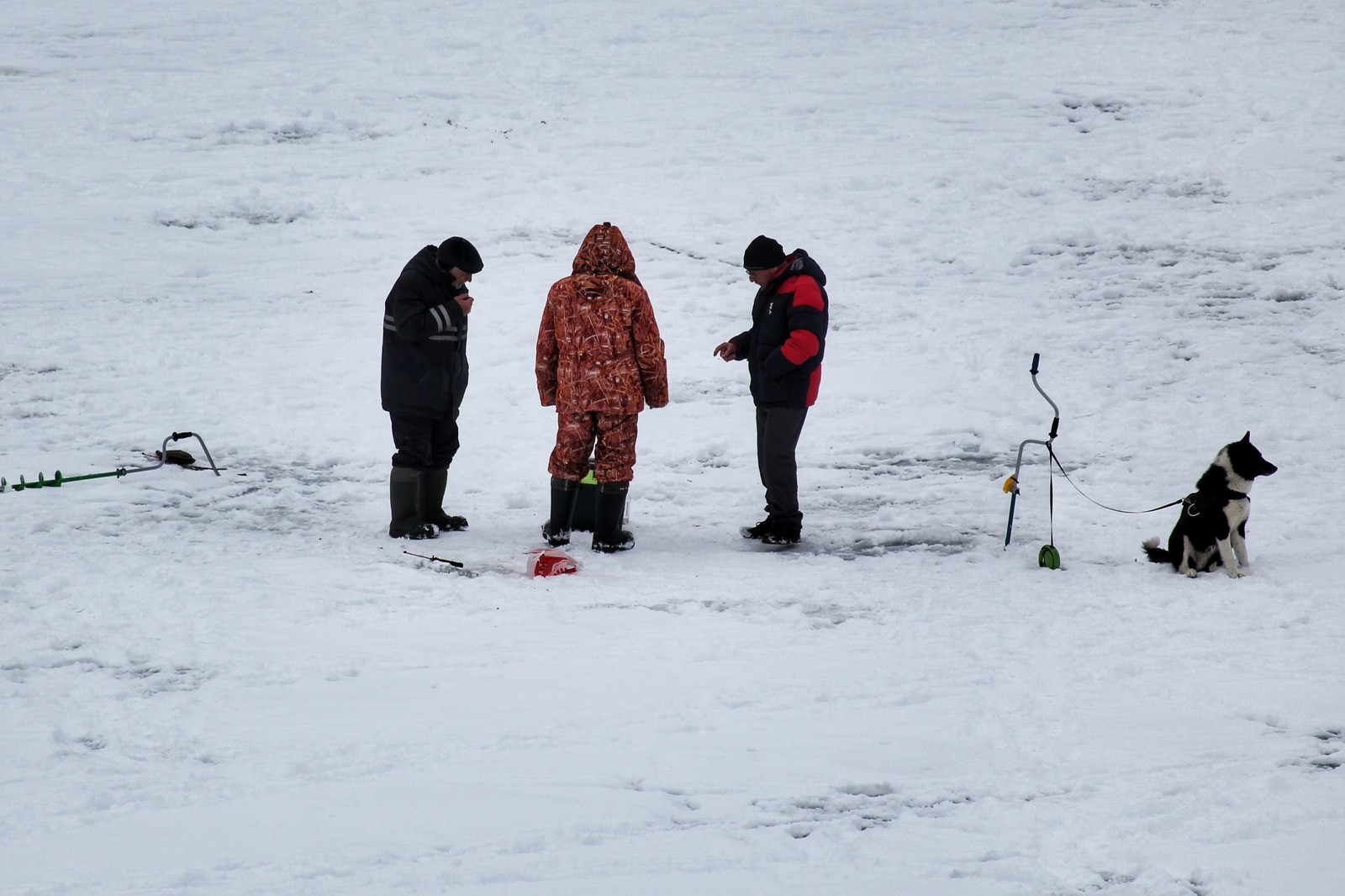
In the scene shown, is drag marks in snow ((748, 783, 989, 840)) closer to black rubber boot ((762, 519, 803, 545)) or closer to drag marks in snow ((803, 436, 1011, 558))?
drag marks in snow ((803, 436, 1011, 558))

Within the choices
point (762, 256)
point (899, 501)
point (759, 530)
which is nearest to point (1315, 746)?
point (759, 530)

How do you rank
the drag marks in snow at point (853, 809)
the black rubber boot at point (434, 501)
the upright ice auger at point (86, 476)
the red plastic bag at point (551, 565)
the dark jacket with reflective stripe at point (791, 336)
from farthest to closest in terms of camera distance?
1. the upright ice auger at point (86, 476)
2. the black rubber boot at point (434, 501)
3. the dark jacket with reflective stripe at point (791, 336)
4. the red plastic bag at point (551, 565)
5. the drag marks in snow at point (853, 809)

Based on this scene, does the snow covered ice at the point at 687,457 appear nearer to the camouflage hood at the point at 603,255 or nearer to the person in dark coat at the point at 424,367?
the person in dark coat at the point at 424,367

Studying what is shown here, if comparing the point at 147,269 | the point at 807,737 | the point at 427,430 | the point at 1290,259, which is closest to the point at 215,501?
the point at 427,430

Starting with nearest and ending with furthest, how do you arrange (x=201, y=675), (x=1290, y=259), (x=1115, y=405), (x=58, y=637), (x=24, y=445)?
(x=201, y=675)
(x=58, y=637)
(x=24, y=445)
(x=1115, y=405)
(x=1290, y=259)

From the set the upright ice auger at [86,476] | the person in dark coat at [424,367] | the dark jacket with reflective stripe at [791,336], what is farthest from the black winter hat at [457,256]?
the upright ice auger at [86,476]

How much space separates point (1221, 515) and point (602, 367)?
351 centimetres

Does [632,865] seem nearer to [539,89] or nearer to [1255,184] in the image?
[1255,184]

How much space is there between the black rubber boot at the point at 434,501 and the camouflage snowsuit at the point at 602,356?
2.69 feet

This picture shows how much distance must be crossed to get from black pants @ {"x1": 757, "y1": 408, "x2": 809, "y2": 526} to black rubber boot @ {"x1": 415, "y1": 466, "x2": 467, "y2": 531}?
1.99m

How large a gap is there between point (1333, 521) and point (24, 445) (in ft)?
30.3

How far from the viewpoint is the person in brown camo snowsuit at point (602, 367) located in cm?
605

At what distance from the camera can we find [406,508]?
21.2 feet

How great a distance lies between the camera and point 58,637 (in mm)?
4789
